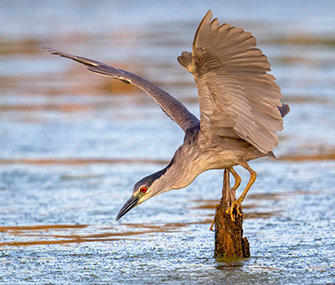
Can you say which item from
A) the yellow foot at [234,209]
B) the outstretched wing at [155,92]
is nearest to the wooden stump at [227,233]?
the yellow foot at [234,209]

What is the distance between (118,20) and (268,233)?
1035 inches

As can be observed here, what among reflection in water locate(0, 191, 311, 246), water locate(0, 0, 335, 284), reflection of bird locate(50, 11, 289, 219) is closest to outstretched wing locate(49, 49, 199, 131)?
reflection of bird locate(50, 11, 289, 219)

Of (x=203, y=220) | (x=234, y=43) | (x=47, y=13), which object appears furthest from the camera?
(x=47, y=13)

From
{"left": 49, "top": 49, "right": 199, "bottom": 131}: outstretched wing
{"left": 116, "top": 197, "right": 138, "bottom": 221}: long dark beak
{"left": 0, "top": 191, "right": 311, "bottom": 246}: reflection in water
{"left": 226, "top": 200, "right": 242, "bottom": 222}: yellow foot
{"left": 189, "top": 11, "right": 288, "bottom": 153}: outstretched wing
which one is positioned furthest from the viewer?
{"left": 0, "top": 191, "right": 311, "bottom": 246}: reflection in water

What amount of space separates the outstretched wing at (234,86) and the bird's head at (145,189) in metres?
0.49

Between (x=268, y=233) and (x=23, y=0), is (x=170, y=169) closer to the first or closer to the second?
(x=268, y=233)

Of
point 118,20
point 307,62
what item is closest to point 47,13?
point 118,20

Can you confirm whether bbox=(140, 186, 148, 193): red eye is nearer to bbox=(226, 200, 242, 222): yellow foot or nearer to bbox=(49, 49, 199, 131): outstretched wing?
bbox=(226, 200, 242, 222): yellow foot

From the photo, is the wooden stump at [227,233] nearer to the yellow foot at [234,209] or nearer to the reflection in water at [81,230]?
the yellow foot at [234,209]

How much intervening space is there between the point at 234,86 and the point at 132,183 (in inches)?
150

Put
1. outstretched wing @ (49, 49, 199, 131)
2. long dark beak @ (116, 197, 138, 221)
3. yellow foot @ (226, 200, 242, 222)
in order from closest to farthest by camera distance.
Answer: long dark beak @ (116, 197, 138, 221) → yellow foot @ (226, 200, 242, 222) → outstretched wing @ (49, 49, 199, 131)

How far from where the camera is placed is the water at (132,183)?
675 cm

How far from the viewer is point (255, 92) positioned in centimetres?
626

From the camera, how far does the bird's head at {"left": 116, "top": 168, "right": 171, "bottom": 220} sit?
6.54 meters
